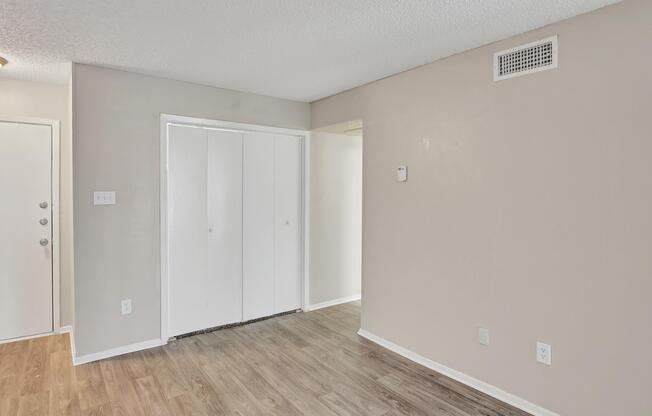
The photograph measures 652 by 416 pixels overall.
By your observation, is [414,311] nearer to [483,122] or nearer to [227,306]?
[483,122]

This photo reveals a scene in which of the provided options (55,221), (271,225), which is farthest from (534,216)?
(55,221)

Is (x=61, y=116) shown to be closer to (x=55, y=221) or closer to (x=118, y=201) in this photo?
(x=55, y=221)

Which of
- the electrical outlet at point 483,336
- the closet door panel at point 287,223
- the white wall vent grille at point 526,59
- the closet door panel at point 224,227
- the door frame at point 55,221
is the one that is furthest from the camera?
the closet door panel at point 287,223

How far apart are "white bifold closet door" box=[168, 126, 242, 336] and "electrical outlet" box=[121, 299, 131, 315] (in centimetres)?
35

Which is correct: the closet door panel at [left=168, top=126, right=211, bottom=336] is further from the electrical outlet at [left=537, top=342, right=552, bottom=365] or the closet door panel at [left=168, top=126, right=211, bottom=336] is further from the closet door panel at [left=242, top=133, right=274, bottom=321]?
the electrical outlet at [left=537, top=342, right=552, bottom=365]

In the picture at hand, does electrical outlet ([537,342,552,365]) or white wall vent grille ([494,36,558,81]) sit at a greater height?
white wall vent grille ([494,36,558,81])

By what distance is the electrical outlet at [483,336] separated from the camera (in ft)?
8.02

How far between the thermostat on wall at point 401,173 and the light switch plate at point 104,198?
93.2 inches

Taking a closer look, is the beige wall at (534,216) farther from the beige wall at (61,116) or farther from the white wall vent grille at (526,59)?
the beige wall at (61,116)

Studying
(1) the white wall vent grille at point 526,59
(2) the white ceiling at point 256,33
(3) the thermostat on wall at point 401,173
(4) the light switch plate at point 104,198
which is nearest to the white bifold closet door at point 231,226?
(4) the light switch plate at point 104,198

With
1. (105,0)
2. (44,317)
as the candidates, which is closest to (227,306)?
(44,317)

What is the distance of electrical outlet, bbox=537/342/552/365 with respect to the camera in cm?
214

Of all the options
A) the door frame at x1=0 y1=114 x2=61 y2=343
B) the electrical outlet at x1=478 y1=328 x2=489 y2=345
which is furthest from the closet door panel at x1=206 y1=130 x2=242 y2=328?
the electrical outlet at x1=478 y1=328 x2=489 y2=345

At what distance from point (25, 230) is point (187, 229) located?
1.46m
